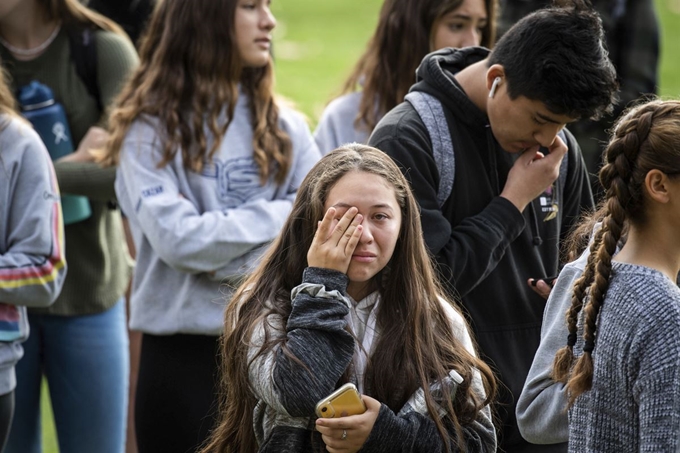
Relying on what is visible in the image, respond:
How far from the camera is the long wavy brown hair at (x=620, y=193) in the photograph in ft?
7.26

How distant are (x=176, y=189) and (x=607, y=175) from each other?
5.39ft

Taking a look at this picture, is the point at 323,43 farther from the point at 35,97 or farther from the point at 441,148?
the point at 441,148

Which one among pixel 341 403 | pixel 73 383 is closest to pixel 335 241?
pixel 341 403

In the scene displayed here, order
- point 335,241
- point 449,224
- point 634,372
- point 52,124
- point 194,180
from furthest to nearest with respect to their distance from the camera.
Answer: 1. point 52,124
2. point 194,180
3. point 449,224
4. point 335,241
5. point 634,372

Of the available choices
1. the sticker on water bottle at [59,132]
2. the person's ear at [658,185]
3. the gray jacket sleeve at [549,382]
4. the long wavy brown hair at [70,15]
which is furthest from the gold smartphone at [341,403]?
the long wavy brown hair at [70,15]

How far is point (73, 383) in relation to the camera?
381 cm

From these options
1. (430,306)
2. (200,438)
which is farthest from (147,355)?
(430,306)

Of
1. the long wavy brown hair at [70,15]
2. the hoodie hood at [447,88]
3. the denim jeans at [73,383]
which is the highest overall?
the hoodie hood at [447,88]

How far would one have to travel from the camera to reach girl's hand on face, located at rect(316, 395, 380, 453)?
2281 millimetres

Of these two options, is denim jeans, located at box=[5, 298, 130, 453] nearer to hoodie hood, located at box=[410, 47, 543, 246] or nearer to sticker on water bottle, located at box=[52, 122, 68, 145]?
sticker on water bottle, located at box=[52, 122, 68, 145]

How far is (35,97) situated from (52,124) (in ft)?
0.38

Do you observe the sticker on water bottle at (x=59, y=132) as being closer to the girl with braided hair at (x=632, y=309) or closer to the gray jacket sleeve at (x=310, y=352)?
the gray jacket sleeve at (x=310, y=352)

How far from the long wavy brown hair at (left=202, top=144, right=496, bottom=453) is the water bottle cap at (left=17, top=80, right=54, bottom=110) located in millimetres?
1636

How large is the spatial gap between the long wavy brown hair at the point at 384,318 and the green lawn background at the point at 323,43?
9610 millimetres
